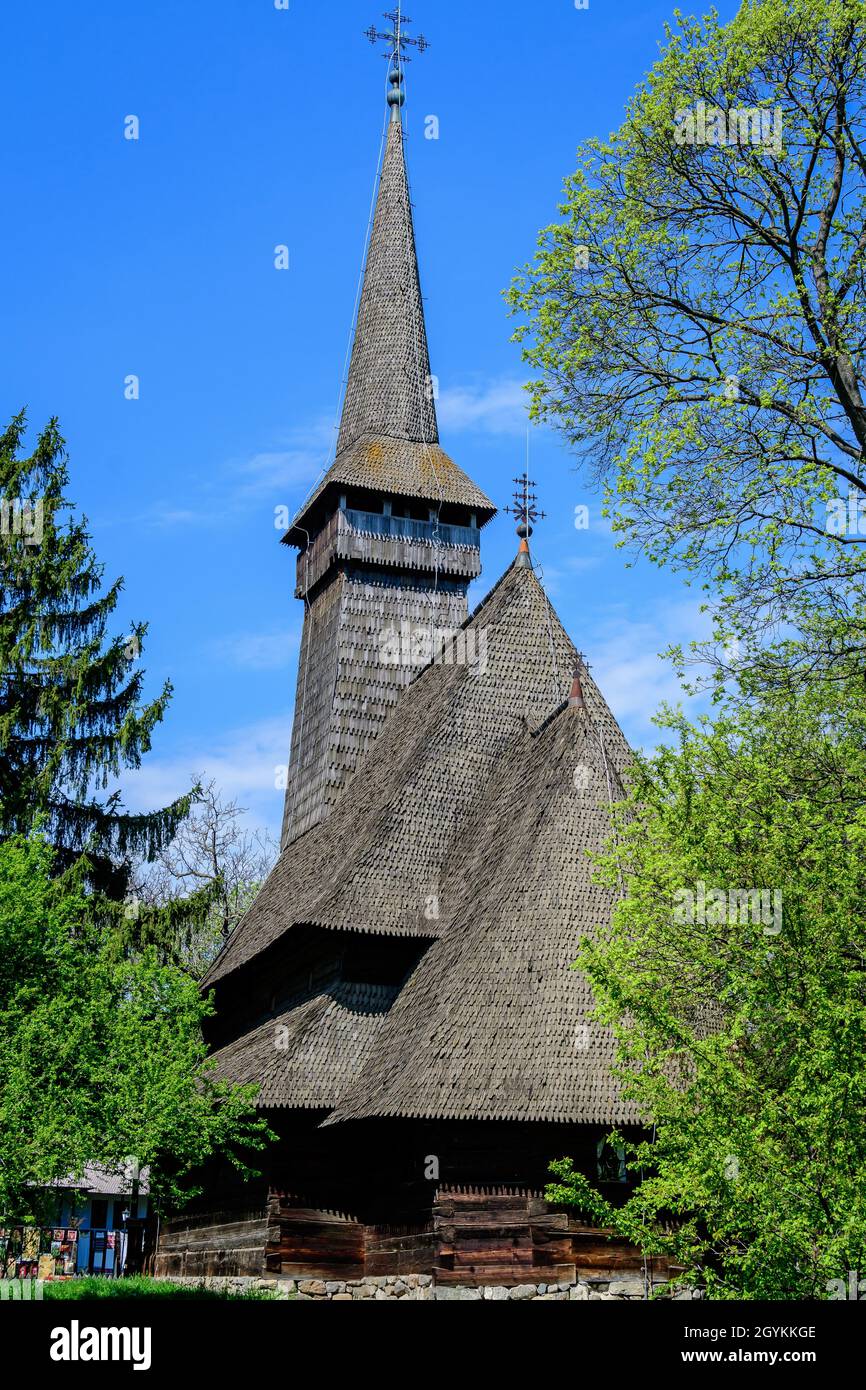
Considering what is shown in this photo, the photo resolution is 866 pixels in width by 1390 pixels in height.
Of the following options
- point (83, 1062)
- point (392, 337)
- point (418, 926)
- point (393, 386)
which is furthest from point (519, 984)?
point (392, 337)

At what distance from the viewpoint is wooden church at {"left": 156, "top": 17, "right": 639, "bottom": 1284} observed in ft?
56.8

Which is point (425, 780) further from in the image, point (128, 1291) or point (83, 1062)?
point (128, 1291)

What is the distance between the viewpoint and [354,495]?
3062 centimetres

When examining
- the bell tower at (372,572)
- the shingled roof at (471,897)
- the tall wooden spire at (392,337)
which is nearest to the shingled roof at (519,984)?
the shingled roof at (471,897)

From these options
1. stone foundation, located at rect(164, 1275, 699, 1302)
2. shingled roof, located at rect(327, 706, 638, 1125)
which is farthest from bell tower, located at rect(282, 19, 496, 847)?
stone foundation, located at rect(164, 1275, 699, 1302)

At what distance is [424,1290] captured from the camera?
17.4 meters

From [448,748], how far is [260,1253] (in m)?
8.91

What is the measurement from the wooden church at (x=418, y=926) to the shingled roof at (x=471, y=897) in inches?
1.7

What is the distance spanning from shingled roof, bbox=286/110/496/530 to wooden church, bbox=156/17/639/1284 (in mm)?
121

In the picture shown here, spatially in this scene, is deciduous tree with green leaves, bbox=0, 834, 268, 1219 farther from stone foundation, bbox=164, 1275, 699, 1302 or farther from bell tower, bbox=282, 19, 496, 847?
bell tower, bbox=282, 19, 496, 847

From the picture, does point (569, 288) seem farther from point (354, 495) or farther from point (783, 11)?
point (354, 495)

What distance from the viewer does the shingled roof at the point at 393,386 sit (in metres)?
30.9

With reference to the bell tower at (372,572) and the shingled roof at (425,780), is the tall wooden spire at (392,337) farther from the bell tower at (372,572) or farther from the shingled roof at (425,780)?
the shingled roof at (425,780)
